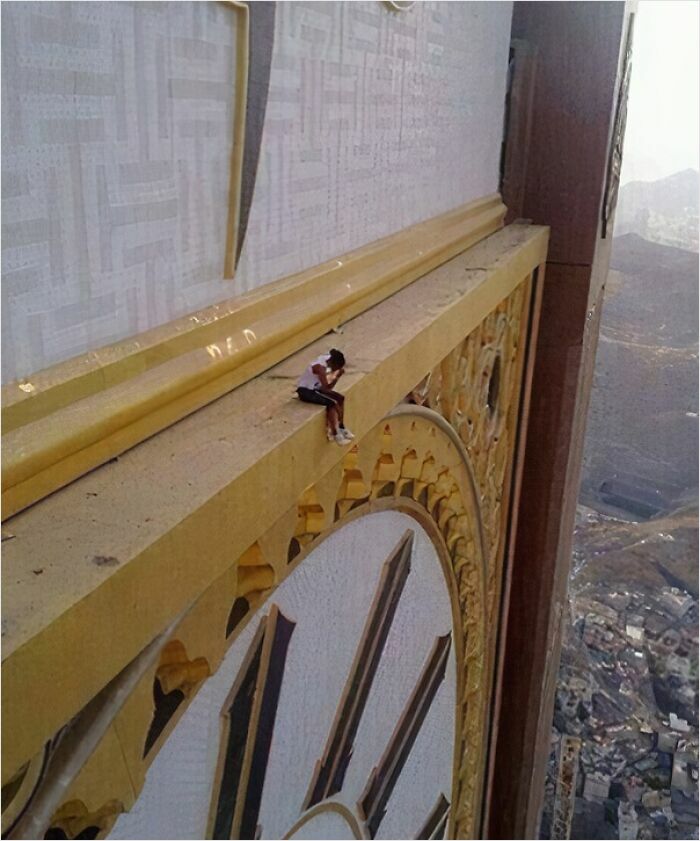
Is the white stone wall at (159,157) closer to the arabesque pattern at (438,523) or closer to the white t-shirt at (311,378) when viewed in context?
the white t-shirt at (311,378)

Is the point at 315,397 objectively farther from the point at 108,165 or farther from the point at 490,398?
the point at 490,398

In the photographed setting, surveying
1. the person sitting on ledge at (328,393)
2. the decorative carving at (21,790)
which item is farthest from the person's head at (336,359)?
the decorative carving at (21,790)

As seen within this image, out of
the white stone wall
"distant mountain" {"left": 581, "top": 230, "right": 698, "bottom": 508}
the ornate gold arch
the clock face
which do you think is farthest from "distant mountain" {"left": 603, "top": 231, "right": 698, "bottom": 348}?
the white stone wall

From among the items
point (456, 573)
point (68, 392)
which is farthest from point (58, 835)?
point (456, 573)

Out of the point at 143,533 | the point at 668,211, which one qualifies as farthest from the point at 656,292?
the point at 143,533

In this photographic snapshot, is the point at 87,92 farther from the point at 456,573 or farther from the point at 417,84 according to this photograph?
the point at 456,573

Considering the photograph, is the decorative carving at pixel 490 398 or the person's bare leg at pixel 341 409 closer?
the person's bare leg at pixel 341 409
